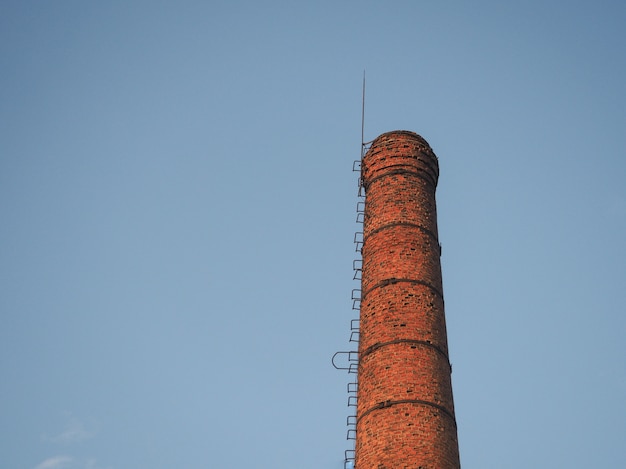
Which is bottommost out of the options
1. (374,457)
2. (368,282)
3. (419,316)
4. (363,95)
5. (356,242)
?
(374,457)

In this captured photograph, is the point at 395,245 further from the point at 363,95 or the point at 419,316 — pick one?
the point at 363,95

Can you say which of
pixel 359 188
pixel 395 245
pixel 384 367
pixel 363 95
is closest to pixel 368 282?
pixel 395 245

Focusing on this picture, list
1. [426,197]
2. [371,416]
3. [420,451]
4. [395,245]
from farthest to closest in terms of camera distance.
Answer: [426,197] → [395,245] → [371,416] → [420,451]

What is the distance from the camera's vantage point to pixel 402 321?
1398cm

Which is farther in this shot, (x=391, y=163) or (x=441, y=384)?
(x=391, y=163)

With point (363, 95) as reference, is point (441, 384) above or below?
below

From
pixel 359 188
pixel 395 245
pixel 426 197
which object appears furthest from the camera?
pixel 359 188

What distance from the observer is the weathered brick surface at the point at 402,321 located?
12656 mm

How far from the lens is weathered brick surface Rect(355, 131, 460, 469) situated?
12656 mm

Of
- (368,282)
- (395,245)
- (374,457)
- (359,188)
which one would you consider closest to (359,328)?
(368,282)

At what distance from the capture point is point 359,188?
17797 millimetres

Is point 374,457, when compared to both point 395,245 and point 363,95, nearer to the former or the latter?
point 395,245

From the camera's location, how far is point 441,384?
13.5 m

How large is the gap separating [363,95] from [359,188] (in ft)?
14.0
